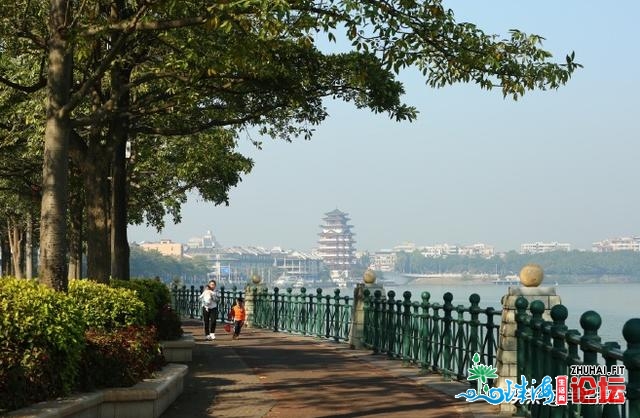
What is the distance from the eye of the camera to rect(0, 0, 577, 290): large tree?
13.3 metres

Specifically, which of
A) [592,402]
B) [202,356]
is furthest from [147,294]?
[592,402]

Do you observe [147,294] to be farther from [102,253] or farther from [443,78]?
[443,78]

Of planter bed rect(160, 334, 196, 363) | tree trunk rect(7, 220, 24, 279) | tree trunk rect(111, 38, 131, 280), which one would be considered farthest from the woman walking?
tree trunk rect(7, 220, 24, 279)

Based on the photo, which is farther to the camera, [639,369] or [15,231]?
[15,231]

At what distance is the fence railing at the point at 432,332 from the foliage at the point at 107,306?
4784 mm

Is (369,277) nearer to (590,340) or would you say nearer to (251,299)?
(251,299)

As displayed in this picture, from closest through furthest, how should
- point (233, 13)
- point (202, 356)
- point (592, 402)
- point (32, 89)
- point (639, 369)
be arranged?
point (639, 369), point (592, 402), point (233, 13), point (32, 89), point (202, 356)

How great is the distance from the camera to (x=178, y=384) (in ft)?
47.3

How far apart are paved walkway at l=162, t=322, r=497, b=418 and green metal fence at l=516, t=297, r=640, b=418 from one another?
139 centimetres

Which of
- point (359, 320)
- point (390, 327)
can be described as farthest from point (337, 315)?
point (390, 327)

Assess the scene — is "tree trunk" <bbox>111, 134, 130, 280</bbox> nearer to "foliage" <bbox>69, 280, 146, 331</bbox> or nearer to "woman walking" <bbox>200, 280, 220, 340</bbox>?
"woman walking" <bbox>200, 280, 220, 340</bbox>

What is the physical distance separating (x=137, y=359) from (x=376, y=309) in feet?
32.5

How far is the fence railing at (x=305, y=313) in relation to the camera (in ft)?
89.2

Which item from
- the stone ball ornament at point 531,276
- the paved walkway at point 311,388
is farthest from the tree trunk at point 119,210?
the stone ball ornament at point 531,276
